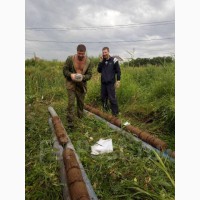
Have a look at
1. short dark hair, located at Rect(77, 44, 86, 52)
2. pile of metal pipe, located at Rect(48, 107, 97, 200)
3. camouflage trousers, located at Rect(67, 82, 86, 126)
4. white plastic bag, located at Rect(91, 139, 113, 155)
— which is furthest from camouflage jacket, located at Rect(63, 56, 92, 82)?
pile of metal pipe, located at Rect(48, 107, 97, 200)

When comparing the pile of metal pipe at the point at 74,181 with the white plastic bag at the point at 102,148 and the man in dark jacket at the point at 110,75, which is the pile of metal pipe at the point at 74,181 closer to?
the white plastic bag at the point at 102,148

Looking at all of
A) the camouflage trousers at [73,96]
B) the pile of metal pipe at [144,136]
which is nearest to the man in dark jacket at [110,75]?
the pile of metal pipe at [144,136]

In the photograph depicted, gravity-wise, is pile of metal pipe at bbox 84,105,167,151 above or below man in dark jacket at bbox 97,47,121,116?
below

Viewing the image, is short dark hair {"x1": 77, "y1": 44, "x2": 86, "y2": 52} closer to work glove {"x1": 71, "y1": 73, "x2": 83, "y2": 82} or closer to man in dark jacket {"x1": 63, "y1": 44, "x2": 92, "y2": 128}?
man in dark jacket {"x1": 63, "y1": 44, "x2": 92, "y2": 128}

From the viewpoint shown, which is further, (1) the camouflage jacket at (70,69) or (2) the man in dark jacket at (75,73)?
(1) the camouflage jacket at (70,69)

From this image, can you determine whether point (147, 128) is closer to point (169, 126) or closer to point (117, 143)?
point (169, 126)

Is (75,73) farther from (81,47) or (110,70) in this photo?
(110,70)

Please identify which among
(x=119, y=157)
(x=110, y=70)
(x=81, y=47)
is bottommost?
(x=119, y=157)

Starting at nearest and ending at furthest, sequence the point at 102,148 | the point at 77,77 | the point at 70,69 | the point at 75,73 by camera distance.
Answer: the point at 102,148, the point at 77,77, the point at 75,73, the point at 70,69

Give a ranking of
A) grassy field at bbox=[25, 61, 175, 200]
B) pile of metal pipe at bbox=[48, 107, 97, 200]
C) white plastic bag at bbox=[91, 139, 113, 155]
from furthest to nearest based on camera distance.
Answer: white plastic bag at bbox=[91, 139, 113, 155]
grassy field at bbox=[25, 61, 175, 200]
pile of metal pipe at bbox=[48, 107, 97, 200]

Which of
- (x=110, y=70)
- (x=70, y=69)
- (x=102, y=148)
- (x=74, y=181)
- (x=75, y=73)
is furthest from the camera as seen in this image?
(x=110, y=70)

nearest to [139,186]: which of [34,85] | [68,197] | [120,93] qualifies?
[68,197]

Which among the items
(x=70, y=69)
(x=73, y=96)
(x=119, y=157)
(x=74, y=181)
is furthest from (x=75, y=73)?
(x=74, y=181)

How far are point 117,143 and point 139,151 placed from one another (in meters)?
0.54
